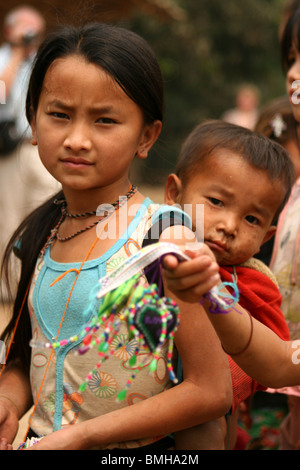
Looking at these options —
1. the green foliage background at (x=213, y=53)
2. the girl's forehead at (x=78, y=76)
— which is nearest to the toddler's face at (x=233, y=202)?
the girl's forehead at (x=78, y=76)

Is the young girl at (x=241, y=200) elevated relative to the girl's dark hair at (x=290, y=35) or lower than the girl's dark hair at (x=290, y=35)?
lower

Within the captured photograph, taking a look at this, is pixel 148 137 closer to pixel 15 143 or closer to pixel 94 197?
pixel 94 197

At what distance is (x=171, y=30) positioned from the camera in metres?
15.8

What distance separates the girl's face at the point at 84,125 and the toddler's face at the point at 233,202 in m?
0.29

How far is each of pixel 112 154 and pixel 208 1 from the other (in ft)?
51.0

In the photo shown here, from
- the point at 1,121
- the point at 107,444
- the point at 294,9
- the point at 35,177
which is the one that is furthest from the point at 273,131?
the point at 1,121

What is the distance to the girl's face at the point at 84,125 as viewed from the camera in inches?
73.7

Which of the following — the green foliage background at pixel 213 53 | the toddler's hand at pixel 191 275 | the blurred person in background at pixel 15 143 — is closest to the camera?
the toddler's hand at pixel 191 275

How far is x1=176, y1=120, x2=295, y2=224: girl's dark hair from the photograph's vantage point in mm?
2121

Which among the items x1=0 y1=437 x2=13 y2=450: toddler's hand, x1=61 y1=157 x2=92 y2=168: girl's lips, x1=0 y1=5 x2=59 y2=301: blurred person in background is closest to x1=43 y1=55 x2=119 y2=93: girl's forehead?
x1=61 y1=157 x2=92 y2=168: girl's lips

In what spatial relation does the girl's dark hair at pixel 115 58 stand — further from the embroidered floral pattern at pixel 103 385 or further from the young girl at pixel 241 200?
the embroidered floral pattern at pixel 103 385

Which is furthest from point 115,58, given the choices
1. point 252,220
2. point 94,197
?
point 252,220

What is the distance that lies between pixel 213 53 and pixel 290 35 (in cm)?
1502

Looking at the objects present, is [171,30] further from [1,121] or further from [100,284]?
[100,284]
